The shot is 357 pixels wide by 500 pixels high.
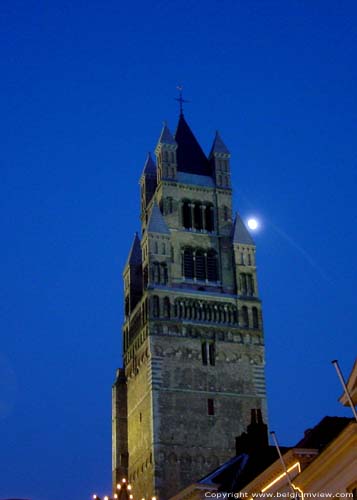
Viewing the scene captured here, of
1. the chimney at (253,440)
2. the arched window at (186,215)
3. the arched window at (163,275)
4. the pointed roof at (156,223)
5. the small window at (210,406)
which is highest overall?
the arched window at (186,215)

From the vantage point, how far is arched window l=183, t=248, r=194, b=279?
8444cm

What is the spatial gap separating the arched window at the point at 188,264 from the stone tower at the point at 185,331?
104mm

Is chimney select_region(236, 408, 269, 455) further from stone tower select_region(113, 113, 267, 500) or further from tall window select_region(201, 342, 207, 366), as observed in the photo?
tall window select_region(201, 342, 207, 366)

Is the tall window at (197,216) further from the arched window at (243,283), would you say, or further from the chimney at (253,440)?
the chimney at (253,440)

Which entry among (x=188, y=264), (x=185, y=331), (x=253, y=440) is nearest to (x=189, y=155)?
(x=188, y=264)

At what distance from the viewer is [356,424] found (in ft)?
90.8

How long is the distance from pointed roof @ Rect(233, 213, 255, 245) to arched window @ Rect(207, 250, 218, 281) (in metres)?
2.24

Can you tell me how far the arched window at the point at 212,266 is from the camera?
85062mm

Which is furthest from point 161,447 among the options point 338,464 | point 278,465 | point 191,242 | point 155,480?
point 338,464

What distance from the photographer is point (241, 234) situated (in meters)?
87.2

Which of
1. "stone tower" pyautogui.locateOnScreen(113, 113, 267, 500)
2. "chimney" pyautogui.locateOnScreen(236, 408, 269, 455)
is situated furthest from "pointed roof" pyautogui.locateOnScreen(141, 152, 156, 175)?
"chimney" pyautogui.locateOnScreen(236, 408, 269, 455)

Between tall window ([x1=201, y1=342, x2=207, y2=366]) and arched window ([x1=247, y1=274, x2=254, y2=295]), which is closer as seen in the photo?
tall window ([x1=201, y1=342, x2=207, y2=366])

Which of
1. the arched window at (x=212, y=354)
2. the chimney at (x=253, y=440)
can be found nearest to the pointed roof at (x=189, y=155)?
the arched window at (x=212, y=354)

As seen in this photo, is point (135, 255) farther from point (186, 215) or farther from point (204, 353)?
point (204, 353)
